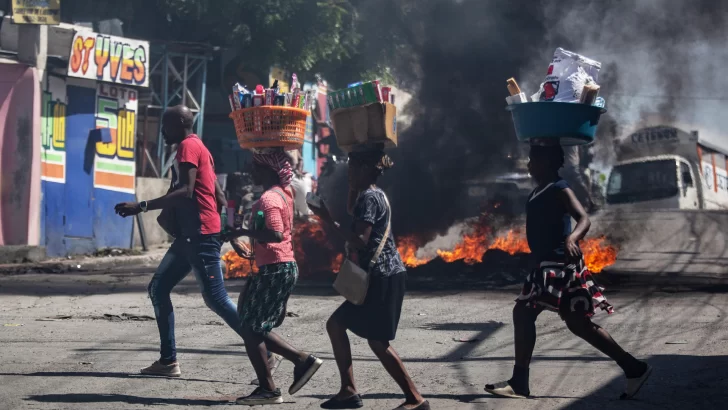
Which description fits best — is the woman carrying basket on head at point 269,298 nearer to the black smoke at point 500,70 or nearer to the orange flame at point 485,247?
the orange flame at point 485,247

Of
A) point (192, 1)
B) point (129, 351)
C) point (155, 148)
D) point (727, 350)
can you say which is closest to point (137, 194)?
point (155, 148)

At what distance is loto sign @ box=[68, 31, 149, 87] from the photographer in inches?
674

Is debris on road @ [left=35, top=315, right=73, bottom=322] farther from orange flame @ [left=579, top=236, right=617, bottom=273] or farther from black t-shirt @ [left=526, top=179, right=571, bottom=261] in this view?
orange flame @ [left=579, top=236, right=617, bottom=273]

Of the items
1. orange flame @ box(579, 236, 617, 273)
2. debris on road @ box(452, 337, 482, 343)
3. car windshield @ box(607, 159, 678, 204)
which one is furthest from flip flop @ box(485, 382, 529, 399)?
car windshield @ box(607, 159, 678, 204)

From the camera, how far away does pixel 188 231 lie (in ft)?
19.6

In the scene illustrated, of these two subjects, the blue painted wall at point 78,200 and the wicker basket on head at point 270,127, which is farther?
the blue painted wall at point 78,200

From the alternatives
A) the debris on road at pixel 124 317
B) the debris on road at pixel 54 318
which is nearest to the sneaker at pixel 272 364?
the debris on road at pixel 124 317

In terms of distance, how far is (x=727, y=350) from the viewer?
7219 millimetres

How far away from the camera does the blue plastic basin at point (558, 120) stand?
18.6 feet

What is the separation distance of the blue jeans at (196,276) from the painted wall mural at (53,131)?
11551 mm

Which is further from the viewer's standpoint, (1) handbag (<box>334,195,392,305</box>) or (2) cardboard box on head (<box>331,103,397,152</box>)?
(2) cardboard box on head (<box>331,103,397,152</box>)

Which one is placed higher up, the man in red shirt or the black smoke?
the black smoke

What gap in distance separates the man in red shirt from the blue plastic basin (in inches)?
77.4

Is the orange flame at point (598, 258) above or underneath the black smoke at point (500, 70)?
underneath
